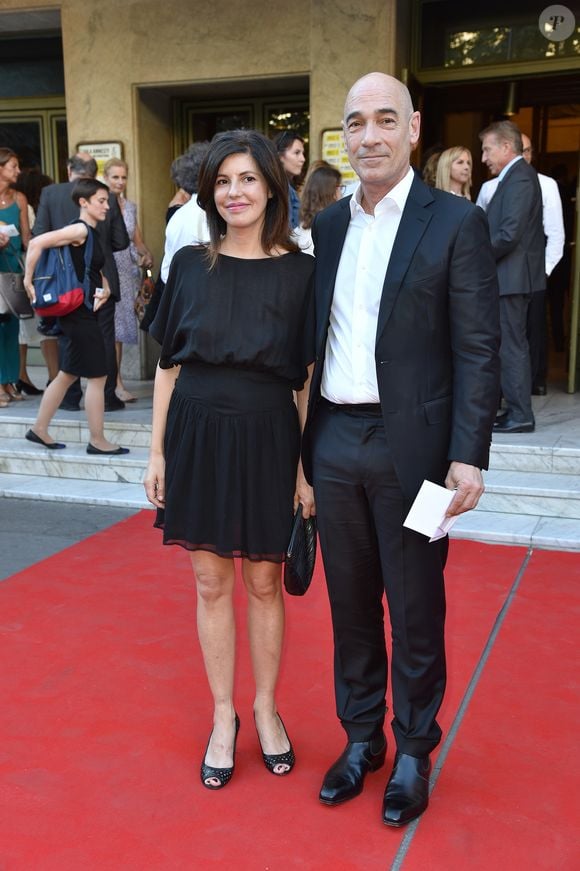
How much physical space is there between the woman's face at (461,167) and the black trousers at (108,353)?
253 centimetres

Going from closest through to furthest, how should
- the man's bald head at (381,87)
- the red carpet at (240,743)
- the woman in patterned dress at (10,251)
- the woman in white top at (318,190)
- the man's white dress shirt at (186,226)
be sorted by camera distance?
the man's bald head at (381,87) < the red carpet at (240,743) < the man's white dress shirt at (186,226) < the woman in white top at (318,190) < the woman in patterned dress at (10,251)

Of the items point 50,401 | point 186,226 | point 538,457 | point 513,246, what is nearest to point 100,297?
point 50,401

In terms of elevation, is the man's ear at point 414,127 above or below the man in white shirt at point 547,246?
above

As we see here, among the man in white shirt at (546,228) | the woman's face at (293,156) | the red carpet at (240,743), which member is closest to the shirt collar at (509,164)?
the man in white shirt at (546,228)

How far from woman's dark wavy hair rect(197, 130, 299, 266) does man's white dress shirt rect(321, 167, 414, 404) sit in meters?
0.22

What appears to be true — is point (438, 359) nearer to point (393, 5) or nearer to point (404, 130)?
point (404, 130)

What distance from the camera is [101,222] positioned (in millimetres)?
6109

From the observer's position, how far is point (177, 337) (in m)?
2.55

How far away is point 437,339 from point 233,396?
61 centimetres

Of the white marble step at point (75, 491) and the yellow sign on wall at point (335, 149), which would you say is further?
the yellow sign on wall at point (335, 149)

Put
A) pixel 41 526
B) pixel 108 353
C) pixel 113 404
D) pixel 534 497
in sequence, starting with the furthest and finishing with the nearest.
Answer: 1. pixel 113 404
2. pixel 108 353
3. pixel 41 526
4. pixel 534 497

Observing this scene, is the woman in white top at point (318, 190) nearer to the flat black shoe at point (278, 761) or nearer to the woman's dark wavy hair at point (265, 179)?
the woman's dark wavy hair at point (265, 179)

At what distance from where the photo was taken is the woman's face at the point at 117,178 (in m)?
7.10

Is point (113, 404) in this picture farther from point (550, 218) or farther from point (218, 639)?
point (218, 639)
